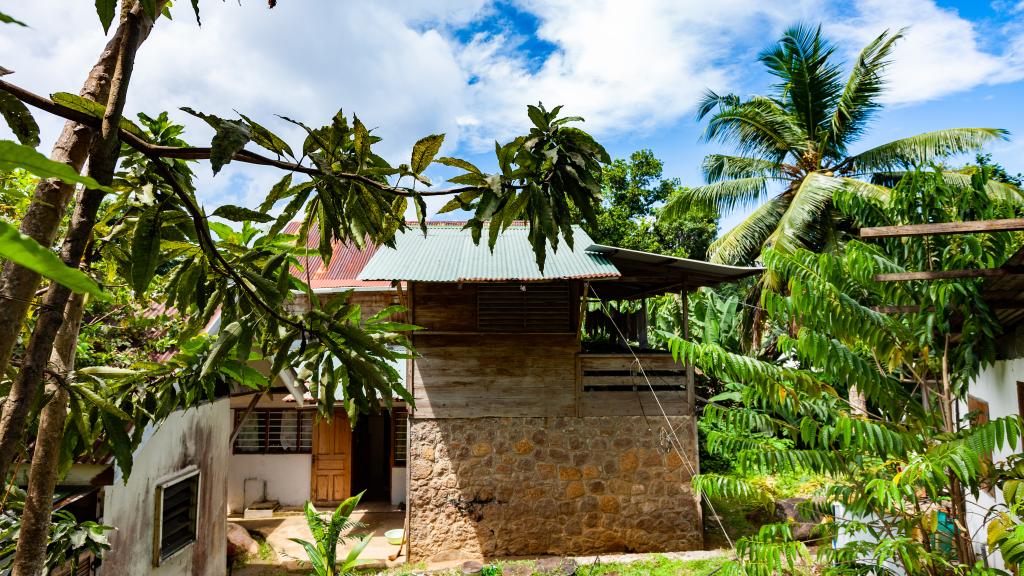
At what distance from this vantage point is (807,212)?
10344 millimetres

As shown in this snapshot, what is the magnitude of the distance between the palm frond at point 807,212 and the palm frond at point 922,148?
4.44 feet

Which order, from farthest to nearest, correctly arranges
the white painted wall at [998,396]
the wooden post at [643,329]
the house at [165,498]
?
1. the wooden post at [643,329]
2. the white painted wall at [998,396]
3. the house at [165,498]

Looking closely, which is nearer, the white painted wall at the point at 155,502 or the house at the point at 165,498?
the house at the point at 165,498

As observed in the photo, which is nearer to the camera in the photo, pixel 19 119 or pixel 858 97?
pixel 19 119

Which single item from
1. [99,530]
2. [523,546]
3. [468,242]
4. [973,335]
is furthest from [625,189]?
[99,530]

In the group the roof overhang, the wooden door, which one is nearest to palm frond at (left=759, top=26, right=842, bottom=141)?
the roof overhang

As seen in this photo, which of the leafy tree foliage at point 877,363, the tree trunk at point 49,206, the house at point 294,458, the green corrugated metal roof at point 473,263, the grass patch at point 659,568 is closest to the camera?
the tree trunk at point 49,206

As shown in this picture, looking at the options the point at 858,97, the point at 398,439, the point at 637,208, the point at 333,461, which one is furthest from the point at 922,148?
the point at 333,461

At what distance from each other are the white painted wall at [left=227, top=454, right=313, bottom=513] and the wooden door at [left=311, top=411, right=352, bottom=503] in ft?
0.60

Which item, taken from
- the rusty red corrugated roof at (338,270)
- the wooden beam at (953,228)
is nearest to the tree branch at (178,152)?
the wooden beam at (953,228)

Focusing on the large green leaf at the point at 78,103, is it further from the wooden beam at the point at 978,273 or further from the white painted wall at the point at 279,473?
the white painted wall at the point at 279,473

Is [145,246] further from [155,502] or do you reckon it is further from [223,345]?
[155,502]

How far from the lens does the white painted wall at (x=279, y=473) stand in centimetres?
1008

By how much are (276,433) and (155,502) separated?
17.3ft
